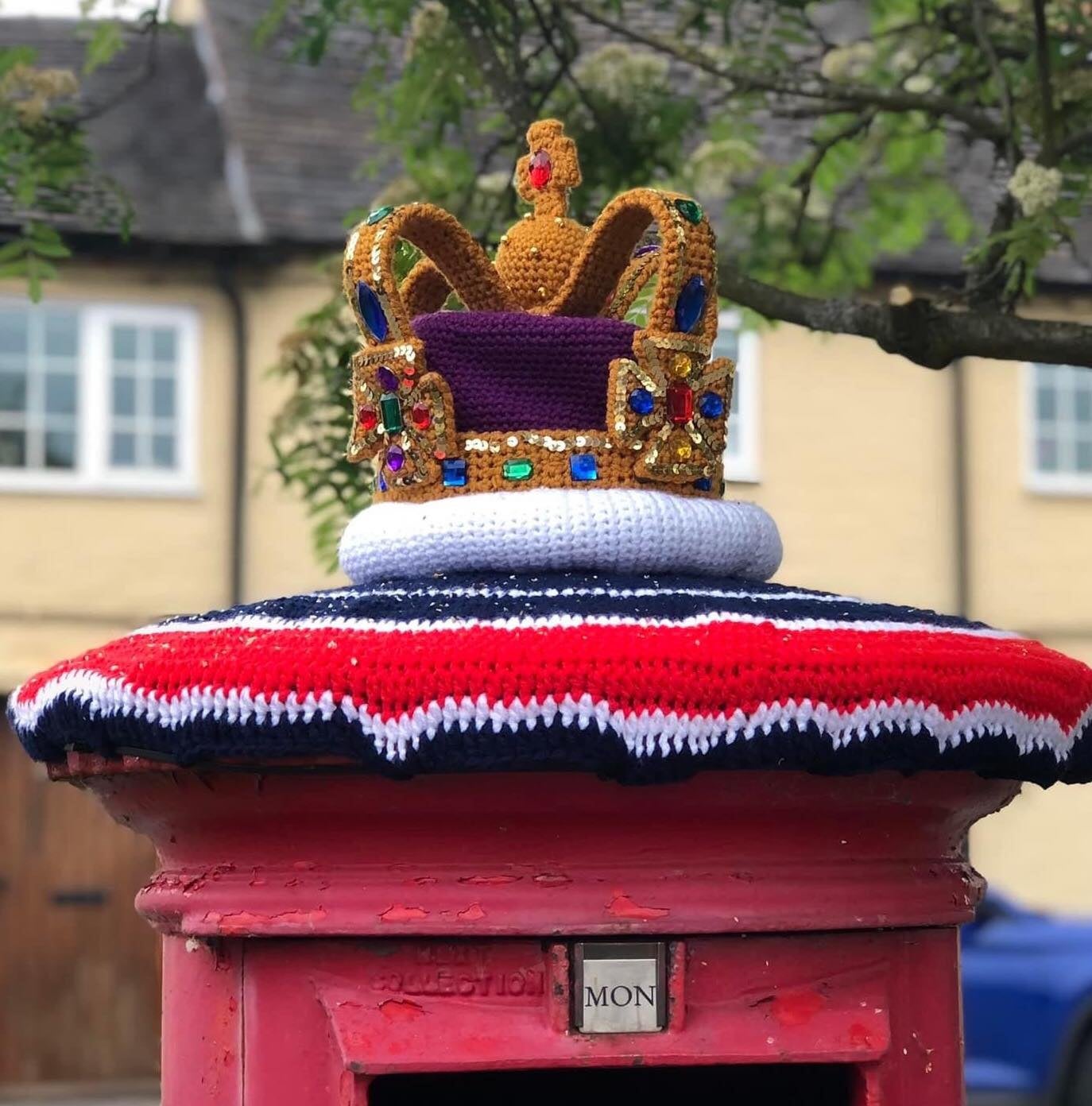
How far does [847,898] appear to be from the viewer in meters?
1.98

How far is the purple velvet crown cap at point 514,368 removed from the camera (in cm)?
216

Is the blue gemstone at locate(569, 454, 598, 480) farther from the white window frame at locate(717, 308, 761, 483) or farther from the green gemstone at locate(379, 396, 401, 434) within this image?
the white window frame at locate(717, 308, 761, 483)

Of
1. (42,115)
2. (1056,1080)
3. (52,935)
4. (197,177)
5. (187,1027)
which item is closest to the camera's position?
(187,1027)

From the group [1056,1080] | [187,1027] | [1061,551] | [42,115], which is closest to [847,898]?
[187,1027]

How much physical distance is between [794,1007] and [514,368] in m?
0.71

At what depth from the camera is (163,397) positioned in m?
12.0

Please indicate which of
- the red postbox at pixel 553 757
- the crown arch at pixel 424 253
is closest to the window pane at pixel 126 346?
the crown arch at pixel 424 253

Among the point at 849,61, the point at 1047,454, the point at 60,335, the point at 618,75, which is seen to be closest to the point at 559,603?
the point at 618,75

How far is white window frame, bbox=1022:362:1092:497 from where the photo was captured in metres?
12.7

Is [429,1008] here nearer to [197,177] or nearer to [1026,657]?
[1026,657]

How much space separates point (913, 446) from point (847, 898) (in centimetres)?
1080

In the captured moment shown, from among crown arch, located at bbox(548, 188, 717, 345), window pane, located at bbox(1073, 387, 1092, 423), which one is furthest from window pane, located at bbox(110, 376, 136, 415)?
crown arch, located at bbox(548, 188, 717, 345)

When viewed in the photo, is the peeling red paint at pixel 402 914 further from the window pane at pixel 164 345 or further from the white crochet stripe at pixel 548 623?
the window pane at pixel 164 345

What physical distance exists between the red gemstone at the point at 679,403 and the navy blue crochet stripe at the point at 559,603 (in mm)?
173
